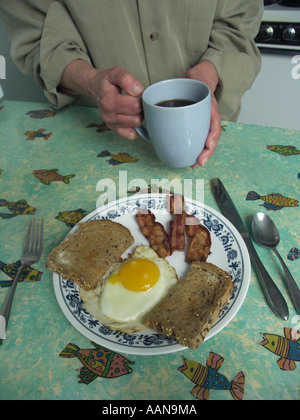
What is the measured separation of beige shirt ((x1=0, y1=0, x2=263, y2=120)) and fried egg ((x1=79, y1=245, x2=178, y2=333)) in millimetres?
848

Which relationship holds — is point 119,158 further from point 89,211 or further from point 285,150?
point 285,150

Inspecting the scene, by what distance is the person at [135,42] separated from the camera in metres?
→ 1.17

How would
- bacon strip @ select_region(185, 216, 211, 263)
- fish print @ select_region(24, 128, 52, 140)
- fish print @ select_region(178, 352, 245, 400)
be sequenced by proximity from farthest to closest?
fish print @ select_region(24, 128, 52, 140)
bacon strip @ select_region(185, 216, 211, 263)
fish print @ select_region(178, 352, 245, 400)

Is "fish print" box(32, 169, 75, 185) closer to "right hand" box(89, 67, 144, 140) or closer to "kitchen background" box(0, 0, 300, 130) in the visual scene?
"right hand" box(89, 67, 144, 140)

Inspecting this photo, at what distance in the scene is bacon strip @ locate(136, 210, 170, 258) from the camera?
0.81 metres

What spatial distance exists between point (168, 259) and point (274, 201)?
0.36 metres

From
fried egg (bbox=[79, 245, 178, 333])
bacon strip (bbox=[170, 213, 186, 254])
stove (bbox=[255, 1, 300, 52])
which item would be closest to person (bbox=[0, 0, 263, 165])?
bacon strip (bbox=[170, 213, 186, 254])

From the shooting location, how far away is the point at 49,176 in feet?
3.59

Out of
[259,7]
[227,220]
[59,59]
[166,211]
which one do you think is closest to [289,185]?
[227,220]

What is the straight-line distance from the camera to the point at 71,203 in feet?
3.26

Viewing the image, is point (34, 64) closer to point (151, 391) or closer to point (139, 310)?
point (139, 310)

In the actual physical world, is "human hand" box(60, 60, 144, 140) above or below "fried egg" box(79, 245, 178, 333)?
above

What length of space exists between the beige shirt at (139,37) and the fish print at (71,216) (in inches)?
23.3

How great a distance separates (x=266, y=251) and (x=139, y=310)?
1.15ft
